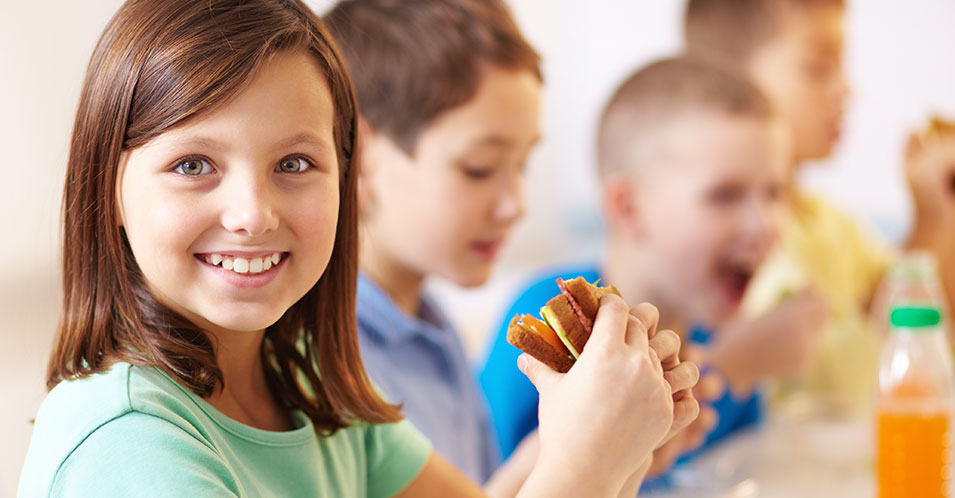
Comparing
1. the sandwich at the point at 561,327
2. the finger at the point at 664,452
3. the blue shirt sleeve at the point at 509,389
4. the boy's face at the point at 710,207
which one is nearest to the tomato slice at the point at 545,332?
the sandwich at the point at 561,327

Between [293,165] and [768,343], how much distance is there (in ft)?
3.39

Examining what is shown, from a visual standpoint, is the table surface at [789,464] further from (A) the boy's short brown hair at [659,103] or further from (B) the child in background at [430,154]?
(A) the boy's short brown hair at [659,103]

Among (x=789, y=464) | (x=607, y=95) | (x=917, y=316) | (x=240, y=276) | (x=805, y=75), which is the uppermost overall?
(x=607, y=95)

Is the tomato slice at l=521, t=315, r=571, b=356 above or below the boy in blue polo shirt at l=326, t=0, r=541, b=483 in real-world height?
below

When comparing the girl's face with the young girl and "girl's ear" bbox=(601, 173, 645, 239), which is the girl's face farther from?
"girl's ear" bbox=(601, 173, 645, 239)

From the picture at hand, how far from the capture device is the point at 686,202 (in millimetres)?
1352

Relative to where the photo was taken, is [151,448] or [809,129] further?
[809,129]

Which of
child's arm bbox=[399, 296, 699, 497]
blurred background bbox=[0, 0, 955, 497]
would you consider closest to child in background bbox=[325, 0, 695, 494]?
child's arm bbox=[399, 296, 699, 497]

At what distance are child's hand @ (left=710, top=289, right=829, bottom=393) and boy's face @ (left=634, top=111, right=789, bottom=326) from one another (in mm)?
43

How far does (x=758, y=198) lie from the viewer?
1319 millimetres

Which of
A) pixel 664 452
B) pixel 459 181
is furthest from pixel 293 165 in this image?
pixel 664 452

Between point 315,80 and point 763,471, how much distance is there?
0.89 meters

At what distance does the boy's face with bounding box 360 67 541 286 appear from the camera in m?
0.99

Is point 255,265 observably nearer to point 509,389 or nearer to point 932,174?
point 509,389
